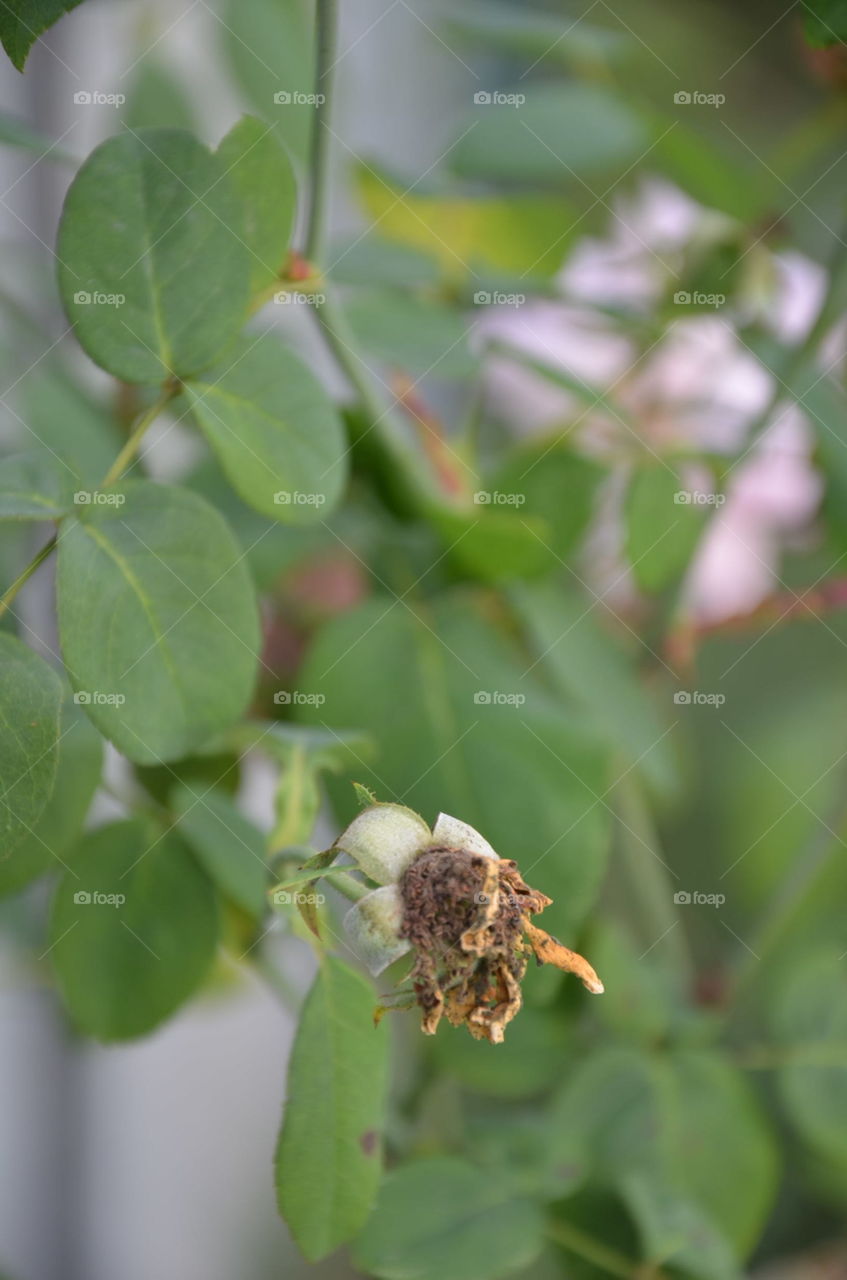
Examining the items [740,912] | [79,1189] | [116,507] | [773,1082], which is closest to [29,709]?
[116,507]

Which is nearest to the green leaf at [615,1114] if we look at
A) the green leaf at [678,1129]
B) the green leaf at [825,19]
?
the green leaf at [678,1129]

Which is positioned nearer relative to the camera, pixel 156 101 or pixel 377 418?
pixel 377 418

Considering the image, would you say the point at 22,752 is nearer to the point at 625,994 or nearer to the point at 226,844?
the point at 226,844

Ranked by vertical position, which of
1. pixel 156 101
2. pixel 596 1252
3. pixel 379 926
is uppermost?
pixel 156 101

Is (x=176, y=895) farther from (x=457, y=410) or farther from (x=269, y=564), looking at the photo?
(x=457, y=410)

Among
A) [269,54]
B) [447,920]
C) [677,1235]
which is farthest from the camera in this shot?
[269,54]

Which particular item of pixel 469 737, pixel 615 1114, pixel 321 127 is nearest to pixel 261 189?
pixel 321 127
